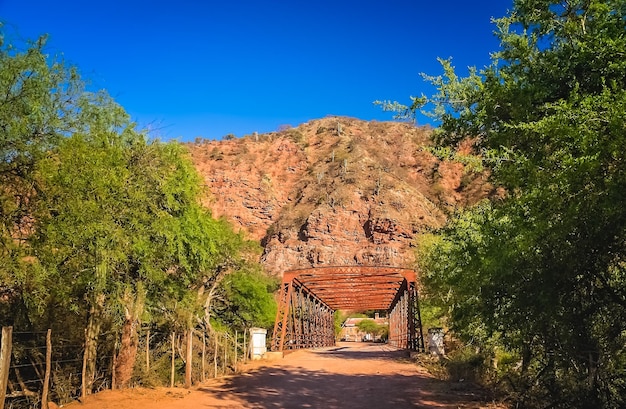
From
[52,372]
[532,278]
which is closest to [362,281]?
[52,372]

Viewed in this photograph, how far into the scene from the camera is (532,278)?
265 inches

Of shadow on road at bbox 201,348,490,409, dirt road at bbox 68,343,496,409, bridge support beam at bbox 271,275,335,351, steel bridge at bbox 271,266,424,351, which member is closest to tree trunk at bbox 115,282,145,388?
dirt road at bbox 68,343,496,409

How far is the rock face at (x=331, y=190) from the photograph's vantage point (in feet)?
236

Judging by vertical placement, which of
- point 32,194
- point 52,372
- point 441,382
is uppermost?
point 32,194

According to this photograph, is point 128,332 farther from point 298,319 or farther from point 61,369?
point 298,319

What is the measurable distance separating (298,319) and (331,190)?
47826 millimetres

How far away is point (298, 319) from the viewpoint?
35.3 m

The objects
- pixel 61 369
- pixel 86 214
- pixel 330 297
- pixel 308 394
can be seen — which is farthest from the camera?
pixel 330 297

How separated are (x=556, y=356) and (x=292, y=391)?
254 inches

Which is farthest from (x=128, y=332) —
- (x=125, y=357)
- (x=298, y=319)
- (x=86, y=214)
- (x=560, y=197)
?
(x=298, y=319)

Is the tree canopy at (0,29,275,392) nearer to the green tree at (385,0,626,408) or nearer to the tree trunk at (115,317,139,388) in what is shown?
the tree trunk at (115,317,139,388)

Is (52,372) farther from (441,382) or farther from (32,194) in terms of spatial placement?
(441,382)

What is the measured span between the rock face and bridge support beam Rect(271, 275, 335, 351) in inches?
840

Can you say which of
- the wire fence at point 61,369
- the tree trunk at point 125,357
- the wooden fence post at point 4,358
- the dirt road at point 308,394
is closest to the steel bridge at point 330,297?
the dirt road at point 308,394
